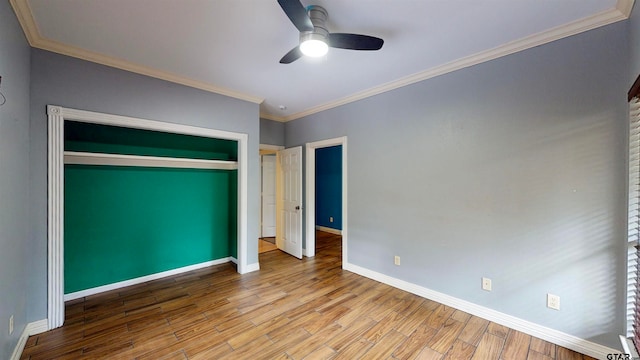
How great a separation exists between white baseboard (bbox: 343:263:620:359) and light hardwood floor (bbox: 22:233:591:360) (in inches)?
2.5

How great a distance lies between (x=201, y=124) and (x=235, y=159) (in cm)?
105

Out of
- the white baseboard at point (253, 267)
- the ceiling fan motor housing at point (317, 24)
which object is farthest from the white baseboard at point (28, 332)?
the ceiling fan motor housing at point (317, 24)

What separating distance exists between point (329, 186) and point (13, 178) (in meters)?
5.60

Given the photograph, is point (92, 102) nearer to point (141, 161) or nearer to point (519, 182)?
point (141, 161)

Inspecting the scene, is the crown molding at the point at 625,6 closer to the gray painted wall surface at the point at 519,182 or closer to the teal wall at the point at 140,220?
the gray painted wall surface at the point at 519,182

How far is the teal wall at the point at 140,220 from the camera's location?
2967mm

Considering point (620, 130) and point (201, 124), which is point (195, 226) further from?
point (620, 130)

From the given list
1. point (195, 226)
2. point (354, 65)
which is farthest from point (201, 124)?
point (354, 65)

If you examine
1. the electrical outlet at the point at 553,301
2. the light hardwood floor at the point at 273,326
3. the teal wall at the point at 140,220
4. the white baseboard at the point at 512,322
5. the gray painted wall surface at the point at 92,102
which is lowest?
the light hardwood floor at the point at 273,326

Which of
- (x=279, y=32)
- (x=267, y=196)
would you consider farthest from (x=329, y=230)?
(x=279, y=32)

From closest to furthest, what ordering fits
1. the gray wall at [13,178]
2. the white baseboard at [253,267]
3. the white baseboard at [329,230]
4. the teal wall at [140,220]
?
1. the gray wall at [13,178]
2. the teal wall at [140,220]
3. the white baseboard at [253,267]
4. the white baseboard at [329,230]

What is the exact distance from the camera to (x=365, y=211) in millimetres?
3627

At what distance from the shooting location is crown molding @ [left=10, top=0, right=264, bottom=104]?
1.92m

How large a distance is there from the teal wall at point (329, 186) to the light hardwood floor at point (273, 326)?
10.6 ft
